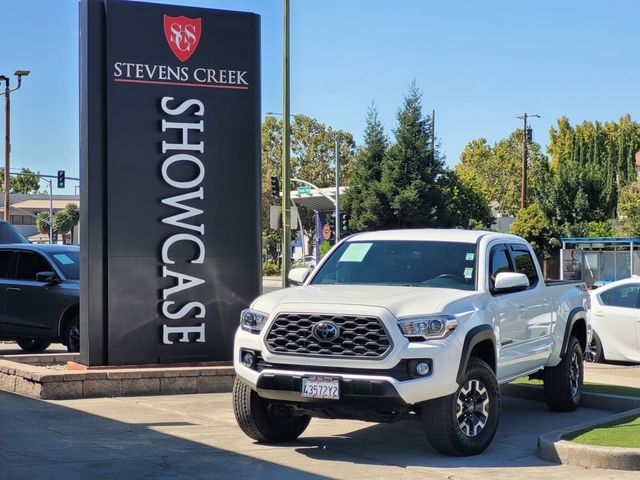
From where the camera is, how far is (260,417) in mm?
8180

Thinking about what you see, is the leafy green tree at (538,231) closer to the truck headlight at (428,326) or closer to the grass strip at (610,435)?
the grass strip at (610,435)

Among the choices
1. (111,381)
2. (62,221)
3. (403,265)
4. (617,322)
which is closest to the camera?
(403,265)

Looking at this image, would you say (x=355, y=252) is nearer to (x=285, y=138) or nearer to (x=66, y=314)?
(x=66, y=314)

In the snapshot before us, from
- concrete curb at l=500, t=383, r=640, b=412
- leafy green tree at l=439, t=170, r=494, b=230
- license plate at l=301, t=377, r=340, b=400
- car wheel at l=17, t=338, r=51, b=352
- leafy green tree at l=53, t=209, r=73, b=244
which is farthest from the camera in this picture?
leafy green tree at l=53, t=209, r=73, b=244

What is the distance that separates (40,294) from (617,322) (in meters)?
9.25

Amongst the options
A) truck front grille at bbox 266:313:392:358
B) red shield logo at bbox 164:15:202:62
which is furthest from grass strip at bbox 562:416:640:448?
red shield logo at bbox 164:15:202:62

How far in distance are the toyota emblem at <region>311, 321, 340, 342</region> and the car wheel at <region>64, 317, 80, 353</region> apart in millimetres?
7936

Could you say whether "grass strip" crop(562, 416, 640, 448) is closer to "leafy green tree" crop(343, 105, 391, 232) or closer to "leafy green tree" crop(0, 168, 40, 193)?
"leafy green tree" crop(343, 105, 391, 232)

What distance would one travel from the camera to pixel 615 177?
289 feet

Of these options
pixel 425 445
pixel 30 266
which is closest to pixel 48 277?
pixel 30 266

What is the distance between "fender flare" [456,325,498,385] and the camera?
24.9 ft

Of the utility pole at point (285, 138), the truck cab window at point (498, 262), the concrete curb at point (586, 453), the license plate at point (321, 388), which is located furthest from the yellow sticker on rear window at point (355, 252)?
the utility pole at point (285, 138)

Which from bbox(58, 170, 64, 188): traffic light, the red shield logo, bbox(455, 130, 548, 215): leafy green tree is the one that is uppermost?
bbox(455, 130, 548, 215): leafy green tree

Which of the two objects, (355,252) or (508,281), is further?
(355,252)
